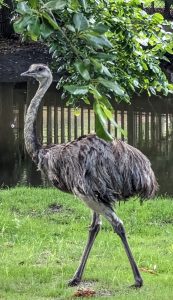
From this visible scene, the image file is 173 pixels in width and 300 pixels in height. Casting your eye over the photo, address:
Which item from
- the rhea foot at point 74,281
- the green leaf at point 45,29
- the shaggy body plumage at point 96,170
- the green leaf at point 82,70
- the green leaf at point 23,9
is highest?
the green leaf at point 23,9

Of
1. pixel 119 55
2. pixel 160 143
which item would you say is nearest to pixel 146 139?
pixel 160 143

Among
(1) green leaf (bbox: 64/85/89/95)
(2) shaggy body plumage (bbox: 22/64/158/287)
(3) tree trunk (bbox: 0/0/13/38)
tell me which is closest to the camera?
(1) green leaf (bbox: 64/85/89/95)

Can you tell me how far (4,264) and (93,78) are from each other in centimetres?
373

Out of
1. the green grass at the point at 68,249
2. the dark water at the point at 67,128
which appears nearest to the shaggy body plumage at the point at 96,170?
the green grass at the point at 68,249

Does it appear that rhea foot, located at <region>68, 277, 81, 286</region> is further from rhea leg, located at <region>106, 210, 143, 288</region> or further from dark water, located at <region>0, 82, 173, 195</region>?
dark water, located at <region>0, 82, 173, 195</region>

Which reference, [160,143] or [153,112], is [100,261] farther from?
[153,112]

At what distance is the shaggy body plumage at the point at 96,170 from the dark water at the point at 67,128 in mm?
5393

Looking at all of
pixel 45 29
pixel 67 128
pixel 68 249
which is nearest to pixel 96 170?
pixel 68 249

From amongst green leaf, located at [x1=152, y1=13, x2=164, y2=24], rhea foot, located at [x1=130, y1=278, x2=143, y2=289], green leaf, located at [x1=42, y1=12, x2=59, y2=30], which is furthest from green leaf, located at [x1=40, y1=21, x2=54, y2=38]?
rhea foot, located at [x1=130, y1=278, x2=143, y2=289]

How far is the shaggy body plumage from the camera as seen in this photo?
538cm

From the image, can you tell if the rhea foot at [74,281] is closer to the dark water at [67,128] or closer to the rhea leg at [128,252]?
the rhea leg at [128,252]

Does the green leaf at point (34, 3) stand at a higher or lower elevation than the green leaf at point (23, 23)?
higher

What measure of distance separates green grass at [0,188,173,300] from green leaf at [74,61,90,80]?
2.90 meters

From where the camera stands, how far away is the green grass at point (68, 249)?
546 centimetres
